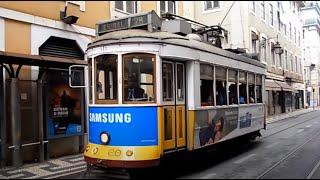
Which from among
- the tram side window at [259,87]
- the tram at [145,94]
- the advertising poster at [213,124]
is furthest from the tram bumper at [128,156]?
the tram side window at [259,87]

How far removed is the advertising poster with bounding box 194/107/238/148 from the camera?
9.84 m

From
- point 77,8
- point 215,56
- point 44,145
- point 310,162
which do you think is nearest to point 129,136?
point 215,56

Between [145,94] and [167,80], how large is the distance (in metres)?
0.66

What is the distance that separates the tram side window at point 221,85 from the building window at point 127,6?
23.3ft

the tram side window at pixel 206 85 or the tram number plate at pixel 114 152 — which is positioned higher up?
the tram side window at pixel 206 85

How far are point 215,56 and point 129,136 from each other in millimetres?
3474

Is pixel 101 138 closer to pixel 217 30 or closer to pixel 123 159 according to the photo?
pixel 123 159

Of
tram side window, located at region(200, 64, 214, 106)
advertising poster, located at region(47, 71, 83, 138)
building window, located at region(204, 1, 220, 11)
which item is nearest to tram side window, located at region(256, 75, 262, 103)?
tram side window, located at region(200, 64, 214, 106)

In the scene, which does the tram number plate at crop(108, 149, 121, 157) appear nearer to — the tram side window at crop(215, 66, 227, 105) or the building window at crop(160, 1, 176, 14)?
the tram side window at crop(215, 66, 227, 105)

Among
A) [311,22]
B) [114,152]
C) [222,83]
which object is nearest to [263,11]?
[222,83]

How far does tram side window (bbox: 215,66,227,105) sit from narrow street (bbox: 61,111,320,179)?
1477 millimetres

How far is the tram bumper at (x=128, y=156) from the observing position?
329 inches

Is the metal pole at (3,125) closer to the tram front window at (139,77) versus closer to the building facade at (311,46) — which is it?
the tram front window at (139,77)

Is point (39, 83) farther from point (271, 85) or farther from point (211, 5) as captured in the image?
point (271, 85)
